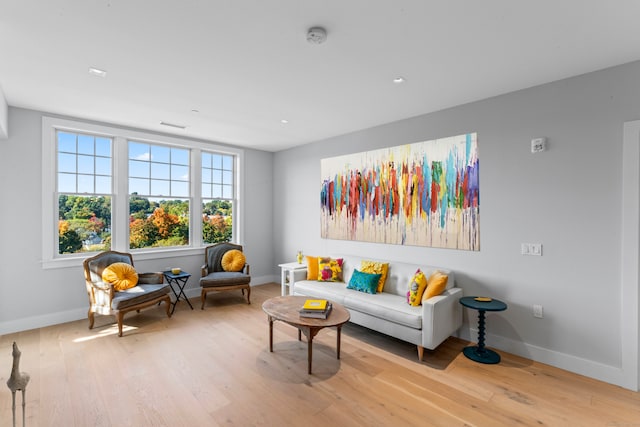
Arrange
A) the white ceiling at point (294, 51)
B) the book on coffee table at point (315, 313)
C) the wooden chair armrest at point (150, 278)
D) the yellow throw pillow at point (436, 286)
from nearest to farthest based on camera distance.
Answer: the white ceiling at point (294, 51) → the book on coffee table at point (315, 313) → the yellow throw pillow at point (436, 286) → the wooden chair armrest at point (150, 278)

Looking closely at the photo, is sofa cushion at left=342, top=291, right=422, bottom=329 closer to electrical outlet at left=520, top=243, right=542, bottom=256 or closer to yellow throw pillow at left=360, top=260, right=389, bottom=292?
yellow throw pillow at left=360, top=260, right=389, bottom=292

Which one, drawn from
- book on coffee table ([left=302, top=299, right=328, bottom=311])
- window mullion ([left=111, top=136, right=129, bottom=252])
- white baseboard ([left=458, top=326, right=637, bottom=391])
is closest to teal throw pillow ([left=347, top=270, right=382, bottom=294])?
book on coffee table ([left=302, top=299, right=328, bottom=311])

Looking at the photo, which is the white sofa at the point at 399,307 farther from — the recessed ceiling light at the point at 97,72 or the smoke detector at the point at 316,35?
the recessed ceiling light at the point at 97,72

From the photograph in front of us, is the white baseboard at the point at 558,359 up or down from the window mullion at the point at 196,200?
down

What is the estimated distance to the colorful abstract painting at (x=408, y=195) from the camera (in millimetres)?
3498

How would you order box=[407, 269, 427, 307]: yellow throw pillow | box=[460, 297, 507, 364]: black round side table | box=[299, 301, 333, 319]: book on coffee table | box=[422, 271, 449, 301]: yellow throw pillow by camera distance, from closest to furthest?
1. box=[299, 301, 333, 319]: book on coffee table
2. box=[460, 297, 507, 364]: black round side table
3. box=[422, 271, 449, 301]: yellow throw pillow
4. box=[407, 269, 427, 307]: yellow throw pillow

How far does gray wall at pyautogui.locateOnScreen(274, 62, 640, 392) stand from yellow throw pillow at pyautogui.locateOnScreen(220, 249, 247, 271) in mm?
3046

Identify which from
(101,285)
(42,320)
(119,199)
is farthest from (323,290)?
(42,320)

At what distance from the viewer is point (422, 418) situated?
215 centimetres

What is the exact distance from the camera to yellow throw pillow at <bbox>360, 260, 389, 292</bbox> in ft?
12.6

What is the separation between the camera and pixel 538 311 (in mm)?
2992

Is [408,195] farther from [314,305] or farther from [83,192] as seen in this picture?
[83,192]

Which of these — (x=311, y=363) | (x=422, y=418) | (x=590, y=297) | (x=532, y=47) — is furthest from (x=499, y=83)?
(x=311, y=363)

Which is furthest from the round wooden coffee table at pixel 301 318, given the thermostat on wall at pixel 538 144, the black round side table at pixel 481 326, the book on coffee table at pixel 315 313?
the thermostat on wall at pixel 538 144
